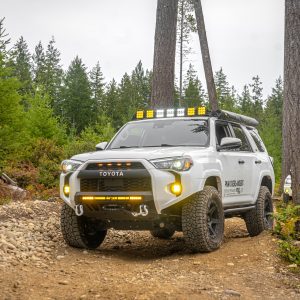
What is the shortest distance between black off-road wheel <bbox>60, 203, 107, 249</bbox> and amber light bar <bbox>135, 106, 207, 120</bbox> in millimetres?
2342

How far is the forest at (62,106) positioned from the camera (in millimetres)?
16359

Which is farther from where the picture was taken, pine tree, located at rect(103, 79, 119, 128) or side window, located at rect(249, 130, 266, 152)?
pine tree, located at rect(103, 79, 119, 128)

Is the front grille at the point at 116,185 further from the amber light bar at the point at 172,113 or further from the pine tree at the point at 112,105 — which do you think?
the pine tree at the point at 112,105

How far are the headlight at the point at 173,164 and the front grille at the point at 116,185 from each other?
25 cm

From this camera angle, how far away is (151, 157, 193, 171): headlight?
21.9ft

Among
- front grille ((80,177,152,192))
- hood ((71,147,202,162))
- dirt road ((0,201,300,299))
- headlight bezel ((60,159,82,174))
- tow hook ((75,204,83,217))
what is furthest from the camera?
headlight bezel ((60,159,82,174))

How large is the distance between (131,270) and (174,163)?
1554mm

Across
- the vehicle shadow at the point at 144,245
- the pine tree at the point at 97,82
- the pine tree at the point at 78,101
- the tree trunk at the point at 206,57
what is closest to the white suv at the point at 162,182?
the vehicle shadow at the point at 144,245

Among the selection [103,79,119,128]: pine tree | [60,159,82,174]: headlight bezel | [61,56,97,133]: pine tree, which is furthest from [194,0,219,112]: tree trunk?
[103,79,119,128]: pine tree

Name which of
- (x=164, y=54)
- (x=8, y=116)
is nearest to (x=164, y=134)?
(x=164, y=54)

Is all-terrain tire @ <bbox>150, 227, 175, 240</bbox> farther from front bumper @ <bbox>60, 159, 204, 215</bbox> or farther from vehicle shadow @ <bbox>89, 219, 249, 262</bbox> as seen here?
front bumper @ <bbox>60, 159, 204, 215</bbox>

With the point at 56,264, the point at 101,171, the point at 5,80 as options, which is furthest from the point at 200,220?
the point at 5,80

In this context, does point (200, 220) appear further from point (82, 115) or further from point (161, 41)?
point (82, 115)

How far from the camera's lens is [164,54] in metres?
12.4
